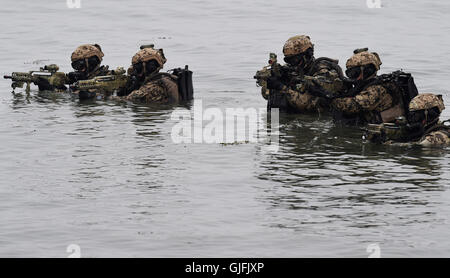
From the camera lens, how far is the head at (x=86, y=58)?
23.2m

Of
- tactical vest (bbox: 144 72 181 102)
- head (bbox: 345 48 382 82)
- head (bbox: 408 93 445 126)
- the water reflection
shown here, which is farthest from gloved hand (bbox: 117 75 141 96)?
head (bbox: 408 93 445 126)

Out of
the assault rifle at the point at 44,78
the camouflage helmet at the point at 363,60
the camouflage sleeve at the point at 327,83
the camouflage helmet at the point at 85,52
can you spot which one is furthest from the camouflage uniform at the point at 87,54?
the camouflage helmet at the point at 363,60

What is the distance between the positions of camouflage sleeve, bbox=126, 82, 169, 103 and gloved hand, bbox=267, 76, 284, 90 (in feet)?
10.3

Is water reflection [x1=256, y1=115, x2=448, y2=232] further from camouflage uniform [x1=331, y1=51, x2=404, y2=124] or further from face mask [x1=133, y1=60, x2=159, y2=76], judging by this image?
face mask [x1=133, y1=60, x2=159, y2=76]

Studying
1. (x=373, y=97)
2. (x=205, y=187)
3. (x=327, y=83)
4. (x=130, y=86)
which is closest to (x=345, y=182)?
(x=205, y=187)

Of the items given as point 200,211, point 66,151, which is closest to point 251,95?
point 66,151

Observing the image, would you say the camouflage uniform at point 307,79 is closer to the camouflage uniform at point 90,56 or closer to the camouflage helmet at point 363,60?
the camouflage helmet at point 363,60

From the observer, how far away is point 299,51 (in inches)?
803

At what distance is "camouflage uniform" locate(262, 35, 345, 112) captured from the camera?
64.2ft

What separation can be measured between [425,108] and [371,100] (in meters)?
2.19

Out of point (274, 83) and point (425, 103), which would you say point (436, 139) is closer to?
point (425, 103)

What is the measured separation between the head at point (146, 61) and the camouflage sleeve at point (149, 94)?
0.31 meters
